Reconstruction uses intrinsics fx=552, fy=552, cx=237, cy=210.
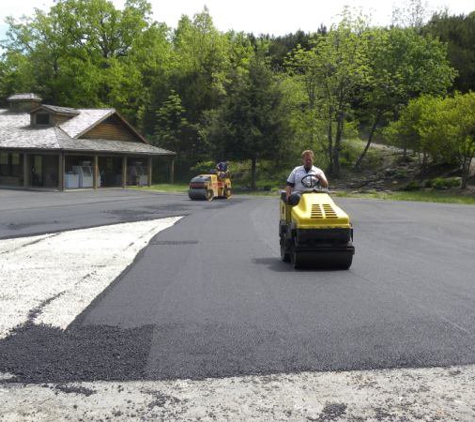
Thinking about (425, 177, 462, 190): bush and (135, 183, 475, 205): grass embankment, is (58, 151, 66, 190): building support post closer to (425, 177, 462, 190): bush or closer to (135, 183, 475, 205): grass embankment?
(135, 183, 475, 205): grass embankment

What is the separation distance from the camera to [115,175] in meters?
43.5

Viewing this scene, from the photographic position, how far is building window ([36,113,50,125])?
3884 cm

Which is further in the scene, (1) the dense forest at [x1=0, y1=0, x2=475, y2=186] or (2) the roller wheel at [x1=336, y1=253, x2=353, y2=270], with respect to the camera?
(1) the dense forest at [x1=0, y1=0, x2=475, y2=186]

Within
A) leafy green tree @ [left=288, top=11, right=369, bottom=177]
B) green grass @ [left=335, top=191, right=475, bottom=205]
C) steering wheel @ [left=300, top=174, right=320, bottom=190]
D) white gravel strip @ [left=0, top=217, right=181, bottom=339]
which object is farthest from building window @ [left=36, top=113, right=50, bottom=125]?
steering wheel @ [left=300, top=174, right=320, bottom=190]

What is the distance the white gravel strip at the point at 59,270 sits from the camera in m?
6.66

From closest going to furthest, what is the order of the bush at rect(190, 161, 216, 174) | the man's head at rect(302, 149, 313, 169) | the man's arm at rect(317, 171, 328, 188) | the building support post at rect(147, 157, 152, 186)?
the man's head at rect(302, 149, 313, 169) → the man's arm at rect(317, 171, 328, 188) → the building support post at rect(147, 157, 152, 186) → the bush at rect(190, 161, 216, 174)

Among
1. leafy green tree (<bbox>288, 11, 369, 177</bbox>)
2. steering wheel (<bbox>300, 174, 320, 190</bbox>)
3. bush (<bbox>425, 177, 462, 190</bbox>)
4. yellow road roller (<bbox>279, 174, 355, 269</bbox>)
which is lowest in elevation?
bush (<bbox>425, 177, 462, 190</bbox>)

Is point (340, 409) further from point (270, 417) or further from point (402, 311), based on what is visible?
point (402, 311)

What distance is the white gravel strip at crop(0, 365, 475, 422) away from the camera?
4051 mm

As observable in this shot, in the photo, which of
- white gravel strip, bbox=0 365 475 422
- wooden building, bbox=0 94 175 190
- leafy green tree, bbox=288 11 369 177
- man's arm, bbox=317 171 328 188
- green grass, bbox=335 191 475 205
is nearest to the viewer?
white gravel strip, bbox=0 365 475 422

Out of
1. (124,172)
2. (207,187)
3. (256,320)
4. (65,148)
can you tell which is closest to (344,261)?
(256,320)

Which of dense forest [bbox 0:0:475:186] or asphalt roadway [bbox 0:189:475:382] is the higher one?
dense forest [bbox 0:0:475:186]

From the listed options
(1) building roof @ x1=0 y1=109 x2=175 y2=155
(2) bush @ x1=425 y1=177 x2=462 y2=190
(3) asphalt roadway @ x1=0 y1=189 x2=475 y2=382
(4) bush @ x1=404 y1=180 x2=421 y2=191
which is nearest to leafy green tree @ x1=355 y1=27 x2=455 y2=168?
(4) bush @ x1=404 y1=180 x2=421 y2=191

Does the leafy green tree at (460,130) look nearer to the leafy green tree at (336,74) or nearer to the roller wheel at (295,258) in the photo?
the leafy green tree at (336,74)
